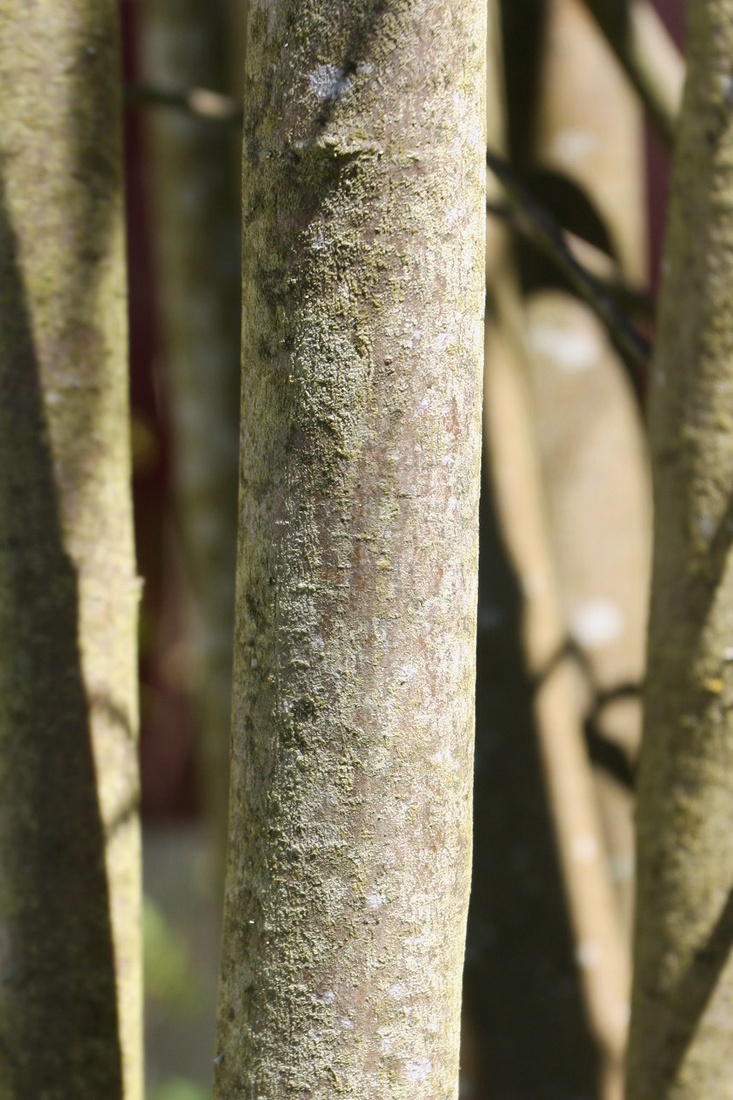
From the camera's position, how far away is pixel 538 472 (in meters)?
2.05

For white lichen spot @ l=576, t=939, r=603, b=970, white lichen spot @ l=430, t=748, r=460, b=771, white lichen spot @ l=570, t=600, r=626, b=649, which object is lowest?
white lichen spot @ l=576, t=939, r=603, b=970

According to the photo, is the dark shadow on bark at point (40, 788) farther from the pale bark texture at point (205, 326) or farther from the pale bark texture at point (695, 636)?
the pale bark texture at point (205, 326)

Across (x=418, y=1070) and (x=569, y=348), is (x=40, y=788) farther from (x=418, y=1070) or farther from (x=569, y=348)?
(x=569, y=348)

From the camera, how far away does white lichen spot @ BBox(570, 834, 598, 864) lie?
1903 millimetres

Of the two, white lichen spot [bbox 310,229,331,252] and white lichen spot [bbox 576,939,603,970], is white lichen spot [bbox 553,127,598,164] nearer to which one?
white lichen spot [bbox 576,939,603,970]

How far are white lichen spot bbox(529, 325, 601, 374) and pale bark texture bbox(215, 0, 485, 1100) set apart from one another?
1.39 meters

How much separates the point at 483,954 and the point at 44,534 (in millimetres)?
1136

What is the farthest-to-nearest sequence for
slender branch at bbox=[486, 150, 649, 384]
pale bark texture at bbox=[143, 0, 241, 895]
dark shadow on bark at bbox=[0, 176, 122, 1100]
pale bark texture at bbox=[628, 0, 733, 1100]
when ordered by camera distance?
pale bark texture at bbox=[143, 0, 241, 895], slender branch at bbox=[486, 150, 649, 384], pale bark texture at bbox=[628, 0, 733, 1100], dark shadow on bark at bbox=[0, 176, 122, 1100]

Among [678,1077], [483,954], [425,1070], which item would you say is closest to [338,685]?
[425,1070]

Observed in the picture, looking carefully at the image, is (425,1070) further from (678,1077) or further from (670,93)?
(670,93)

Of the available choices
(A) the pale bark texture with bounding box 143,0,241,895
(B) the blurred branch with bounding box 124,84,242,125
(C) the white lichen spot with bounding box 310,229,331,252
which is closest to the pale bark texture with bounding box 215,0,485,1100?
(C) the white lichen spot with bounding box 310,229,331,252

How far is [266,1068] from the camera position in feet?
2.68

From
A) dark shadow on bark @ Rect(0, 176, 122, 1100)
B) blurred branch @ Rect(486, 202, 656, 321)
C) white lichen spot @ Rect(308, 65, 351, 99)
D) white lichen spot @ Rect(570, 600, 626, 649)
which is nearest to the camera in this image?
white lichen spot @ Rect(308, 65, 351, 99)

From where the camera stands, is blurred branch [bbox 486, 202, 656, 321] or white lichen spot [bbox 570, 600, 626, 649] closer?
blurred branch [bbox 486, 202, 656, 321]
